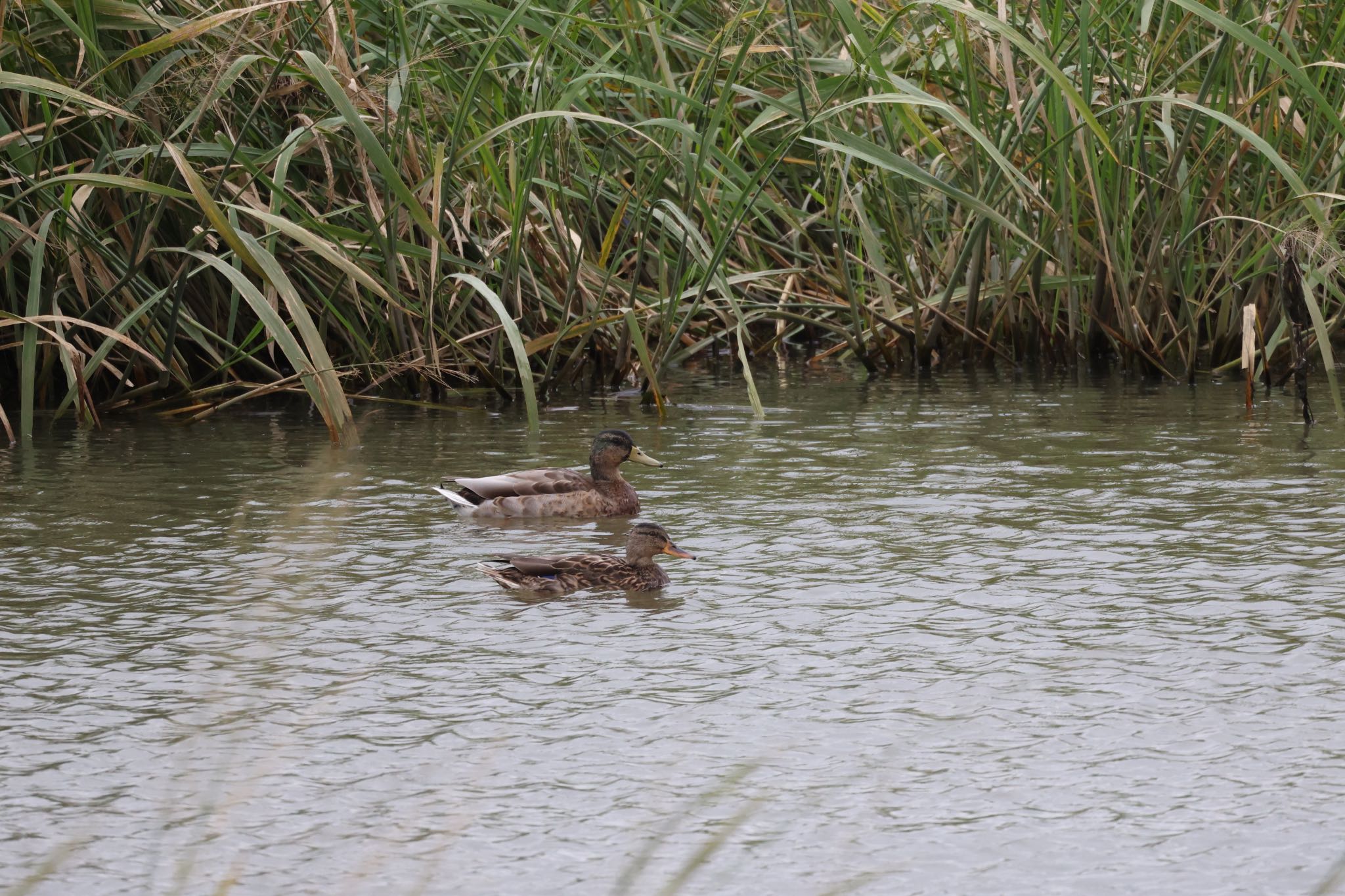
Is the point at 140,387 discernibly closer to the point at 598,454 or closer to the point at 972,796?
the point at 598,454

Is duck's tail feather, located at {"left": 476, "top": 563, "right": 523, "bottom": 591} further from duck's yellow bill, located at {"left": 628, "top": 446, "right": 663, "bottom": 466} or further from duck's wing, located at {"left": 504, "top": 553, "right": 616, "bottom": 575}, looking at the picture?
duck's yellow bill, located at {"left": 628, "top": 446, "right": 663, "bottom": 466}

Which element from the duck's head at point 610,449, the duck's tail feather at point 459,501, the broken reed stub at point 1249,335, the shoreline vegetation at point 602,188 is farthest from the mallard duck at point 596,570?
the broken reed stub at point 1249,335

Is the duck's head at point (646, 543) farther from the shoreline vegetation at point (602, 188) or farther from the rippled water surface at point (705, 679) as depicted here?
the shoreline vegetation at point (602, 188)

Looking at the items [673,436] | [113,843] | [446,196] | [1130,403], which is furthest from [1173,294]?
[113,843]

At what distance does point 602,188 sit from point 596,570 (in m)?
5.32

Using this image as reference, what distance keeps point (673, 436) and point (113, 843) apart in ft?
19.9

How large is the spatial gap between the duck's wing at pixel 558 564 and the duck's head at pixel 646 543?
8 cm

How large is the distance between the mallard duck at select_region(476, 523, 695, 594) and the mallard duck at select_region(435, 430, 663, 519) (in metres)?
1.11

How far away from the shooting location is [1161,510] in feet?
25.8

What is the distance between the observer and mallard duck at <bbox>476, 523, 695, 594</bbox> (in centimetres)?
666

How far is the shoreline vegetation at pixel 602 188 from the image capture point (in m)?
9.41

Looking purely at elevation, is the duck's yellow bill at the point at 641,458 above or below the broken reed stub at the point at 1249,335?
below

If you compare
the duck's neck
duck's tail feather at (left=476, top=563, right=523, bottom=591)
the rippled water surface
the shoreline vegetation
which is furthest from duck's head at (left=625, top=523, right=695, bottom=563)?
the shoreline vegetation

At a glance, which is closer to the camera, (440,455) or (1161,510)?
(1161,510)
